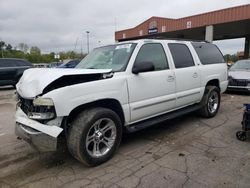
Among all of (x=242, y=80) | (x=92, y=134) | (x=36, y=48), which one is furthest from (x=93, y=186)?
(x=36, y=48)

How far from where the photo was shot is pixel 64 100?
2.98 m

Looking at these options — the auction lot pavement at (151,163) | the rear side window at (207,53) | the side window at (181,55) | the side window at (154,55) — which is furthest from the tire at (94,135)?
the rear side window at (207,53)

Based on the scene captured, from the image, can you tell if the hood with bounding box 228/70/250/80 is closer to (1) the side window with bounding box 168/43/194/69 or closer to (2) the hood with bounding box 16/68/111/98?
(1) the side window with bounding box 168/43/194/69

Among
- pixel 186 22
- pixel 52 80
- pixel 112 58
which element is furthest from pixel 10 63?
pixel 186 22

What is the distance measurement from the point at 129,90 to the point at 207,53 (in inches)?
122

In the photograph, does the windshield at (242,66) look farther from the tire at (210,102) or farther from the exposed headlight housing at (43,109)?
the exposed headlight housing at (43,109)

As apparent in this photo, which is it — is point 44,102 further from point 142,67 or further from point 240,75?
point 240,75

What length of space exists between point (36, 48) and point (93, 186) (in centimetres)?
9010

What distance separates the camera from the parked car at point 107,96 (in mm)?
3061

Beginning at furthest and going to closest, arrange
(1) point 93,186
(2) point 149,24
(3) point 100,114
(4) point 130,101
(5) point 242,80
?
(2) point 149,24, (5) point 242,80, (4) point 130,101, (3) point 100,114, (1) point 93,186

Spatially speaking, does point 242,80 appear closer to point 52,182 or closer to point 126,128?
point 126,128

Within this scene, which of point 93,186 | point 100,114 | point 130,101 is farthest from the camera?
point 130,101

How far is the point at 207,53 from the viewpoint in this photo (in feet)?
19.2

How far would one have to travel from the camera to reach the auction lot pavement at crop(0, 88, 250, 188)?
300 cm
